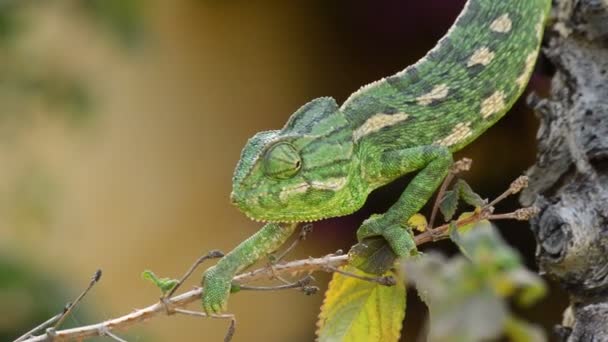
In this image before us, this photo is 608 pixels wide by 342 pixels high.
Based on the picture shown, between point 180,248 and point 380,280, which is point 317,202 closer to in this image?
point 380,280

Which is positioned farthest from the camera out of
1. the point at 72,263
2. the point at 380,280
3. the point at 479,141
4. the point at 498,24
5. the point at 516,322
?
the point at 72,263

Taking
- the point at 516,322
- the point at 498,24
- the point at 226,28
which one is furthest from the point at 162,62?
the point at 516,322

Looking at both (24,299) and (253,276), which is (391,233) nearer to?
(253,276)

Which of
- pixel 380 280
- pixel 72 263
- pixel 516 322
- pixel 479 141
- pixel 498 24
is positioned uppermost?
pixel 479 141

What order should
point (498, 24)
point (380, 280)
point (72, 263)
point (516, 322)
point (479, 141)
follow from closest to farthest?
point (516, 322) < point (380, 280) < point (498, 24) < point (479, 141) < point (72, 263)

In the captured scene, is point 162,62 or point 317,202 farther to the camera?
point 162,62

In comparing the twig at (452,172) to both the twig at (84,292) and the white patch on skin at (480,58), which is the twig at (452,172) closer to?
the white patch on skin at (480,58)
